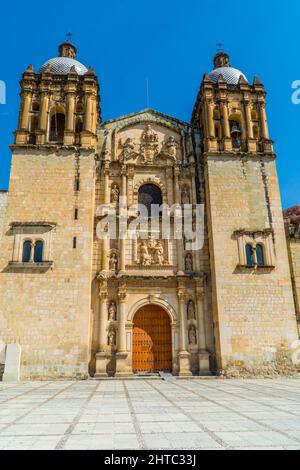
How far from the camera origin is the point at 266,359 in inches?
608

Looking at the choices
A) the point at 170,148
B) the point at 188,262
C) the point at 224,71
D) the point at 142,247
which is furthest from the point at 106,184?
→ the point at 224,71

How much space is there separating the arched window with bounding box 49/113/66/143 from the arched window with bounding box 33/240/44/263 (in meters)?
6.19

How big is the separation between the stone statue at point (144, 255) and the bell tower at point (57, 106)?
5599 millimetres

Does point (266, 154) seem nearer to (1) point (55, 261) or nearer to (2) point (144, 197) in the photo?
→ (2) point (144, 197)

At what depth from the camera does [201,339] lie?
52.9ft

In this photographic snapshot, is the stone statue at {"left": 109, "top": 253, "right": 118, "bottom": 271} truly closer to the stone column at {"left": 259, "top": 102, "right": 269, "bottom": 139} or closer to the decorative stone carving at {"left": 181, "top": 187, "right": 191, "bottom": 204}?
the decorative stone carving at {"left": 181, "top": 187, "right": 191, "bottom": 204}

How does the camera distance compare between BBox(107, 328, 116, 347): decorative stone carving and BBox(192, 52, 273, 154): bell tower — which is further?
BBox(192, 52, 273, 154): bell tower

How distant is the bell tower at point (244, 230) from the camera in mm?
15617

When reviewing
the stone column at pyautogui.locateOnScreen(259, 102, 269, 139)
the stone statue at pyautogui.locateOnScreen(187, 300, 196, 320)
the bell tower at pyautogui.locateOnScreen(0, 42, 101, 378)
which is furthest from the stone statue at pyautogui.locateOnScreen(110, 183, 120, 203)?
the stone column at pyautogui.locateOnScreen(259, 102, 269, 139)

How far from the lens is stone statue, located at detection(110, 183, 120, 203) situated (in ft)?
59.5

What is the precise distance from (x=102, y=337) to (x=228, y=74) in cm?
1598

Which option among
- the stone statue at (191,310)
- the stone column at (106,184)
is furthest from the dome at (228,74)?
the stone statue at (191,310)

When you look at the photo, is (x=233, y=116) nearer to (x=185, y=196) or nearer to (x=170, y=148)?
(x=170, y=148)
